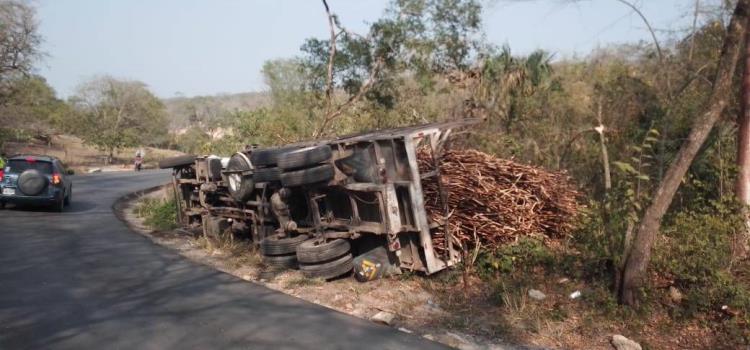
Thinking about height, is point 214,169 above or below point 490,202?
above

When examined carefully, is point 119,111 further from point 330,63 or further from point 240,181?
point 240,181

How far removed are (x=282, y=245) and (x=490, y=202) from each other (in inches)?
130

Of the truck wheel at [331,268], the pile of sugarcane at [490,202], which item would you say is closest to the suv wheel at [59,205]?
the truck wheel at [331,268]

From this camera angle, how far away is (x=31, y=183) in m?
14.8

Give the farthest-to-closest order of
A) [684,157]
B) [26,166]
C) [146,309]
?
[26,166], [146,309], [684,157]

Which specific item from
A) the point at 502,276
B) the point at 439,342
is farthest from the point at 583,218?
the point at 439,342

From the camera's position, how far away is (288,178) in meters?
8.25

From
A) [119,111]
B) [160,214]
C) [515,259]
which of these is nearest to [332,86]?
[160,214]

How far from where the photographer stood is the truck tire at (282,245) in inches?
351

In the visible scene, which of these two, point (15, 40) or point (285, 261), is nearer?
point (285, 261)

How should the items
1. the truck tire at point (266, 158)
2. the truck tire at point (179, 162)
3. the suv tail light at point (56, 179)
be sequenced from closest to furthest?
the truck tire at point (266, 158), the truck tire at point (179, 162), the suv tail light at point (56, 179)

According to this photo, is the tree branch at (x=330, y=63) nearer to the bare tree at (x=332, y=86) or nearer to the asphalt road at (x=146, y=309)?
the bare tree at (x=332, y=86)

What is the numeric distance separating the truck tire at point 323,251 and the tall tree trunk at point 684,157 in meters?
3.72

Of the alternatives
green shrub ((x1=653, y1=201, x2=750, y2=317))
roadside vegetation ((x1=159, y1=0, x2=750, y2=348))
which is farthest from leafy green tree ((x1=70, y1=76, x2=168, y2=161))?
green shrub ((x1=653, y1=201, x2=750, y2=317))
